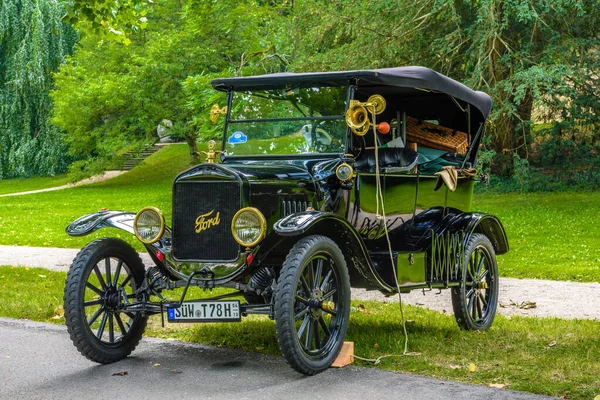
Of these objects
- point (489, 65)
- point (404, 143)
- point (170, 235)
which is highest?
point (489, 65)

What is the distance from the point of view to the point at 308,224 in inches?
231

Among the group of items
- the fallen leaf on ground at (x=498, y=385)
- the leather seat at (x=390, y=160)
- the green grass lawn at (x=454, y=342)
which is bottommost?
the green grass lawn at (x=454, y=342)

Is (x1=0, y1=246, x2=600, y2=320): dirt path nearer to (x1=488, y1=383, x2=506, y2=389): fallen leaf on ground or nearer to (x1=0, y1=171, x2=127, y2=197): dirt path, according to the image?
(x1=488, y1=383, x2=506, y2=389): fallen leaf on ground

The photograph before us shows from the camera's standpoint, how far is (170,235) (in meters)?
6.80

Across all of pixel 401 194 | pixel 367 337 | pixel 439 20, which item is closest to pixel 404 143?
pixel 401 194

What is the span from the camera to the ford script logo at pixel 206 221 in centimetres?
639

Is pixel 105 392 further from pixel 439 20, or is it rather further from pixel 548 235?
pixel 439 20

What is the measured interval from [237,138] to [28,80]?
102 ft

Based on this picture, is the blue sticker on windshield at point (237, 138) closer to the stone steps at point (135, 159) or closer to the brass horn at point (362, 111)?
the brass horn at point (362, 111)

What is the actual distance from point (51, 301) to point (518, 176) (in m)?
15.3

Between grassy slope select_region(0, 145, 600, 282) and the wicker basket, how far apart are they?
134 inches

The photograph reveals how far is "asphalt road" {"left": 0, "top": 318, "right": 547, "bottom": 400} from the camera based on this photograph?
5.48 metres

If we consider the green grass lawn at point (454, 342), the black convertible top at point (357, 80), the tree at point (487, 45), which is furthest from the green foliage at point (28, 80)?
the black convertible top at point (357, 80)

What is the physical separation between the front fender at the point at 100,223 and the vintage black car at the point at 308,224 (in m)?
0.01
